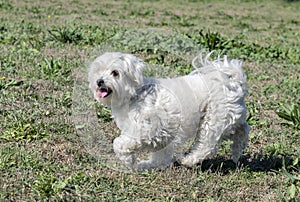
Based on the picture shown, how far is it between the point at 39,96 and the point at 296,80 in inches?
172

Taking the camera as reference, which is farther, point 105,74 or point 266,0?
point 266,0

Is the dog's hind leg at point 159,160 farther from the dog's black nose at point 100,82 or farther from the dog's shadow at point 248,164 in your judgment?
the dog's black nose at point 100,82

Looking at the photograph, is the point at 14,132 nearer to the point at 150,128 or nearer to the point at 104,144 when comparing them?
the point at 104,144

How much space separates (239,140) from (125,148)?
1313mm

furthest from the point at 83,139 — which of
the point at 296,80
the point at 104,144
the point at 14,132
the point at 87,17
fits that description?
the point at 87,17

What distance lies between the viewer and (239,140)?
595 cm

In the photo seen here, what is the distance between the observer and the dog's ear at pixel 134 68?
498 centimetres

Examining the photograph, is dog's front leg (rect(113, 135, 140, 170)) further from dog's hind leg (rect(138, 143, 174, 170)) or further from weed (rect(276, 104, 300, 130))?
weed (rect(276, 104, 300, 130))


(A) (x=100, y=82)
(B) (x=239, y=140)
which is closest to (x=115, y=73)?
(A) (x=100, y=82)

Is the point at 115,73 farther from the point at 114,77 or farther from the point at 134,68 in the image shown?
the point at 134,68

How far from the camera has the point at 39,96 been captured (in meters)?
7.72

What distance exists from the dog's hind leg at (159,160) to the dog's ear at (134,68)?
2.56ft

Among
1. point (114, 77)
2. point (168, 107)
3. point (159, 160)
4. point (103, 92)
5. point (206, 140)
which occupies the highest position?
point (114, 77)

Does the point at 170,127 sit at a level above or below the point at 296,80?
above
